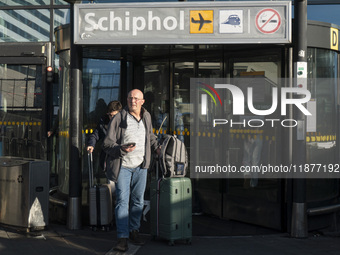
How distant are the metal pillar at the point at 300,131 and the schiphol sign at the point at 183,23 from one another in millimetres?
190

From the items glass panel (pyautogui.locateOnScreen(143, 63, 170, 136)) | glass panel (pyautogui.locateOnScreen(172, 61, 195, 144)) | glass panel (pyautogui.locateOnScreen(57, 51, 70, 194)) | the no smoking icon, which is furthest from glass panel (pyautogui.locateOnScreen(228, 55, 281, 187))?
glass panel (pyautogui.locateOnScreen(57, 51, 70, 194))

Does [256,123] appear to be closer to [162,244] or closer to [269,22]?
[269,22]

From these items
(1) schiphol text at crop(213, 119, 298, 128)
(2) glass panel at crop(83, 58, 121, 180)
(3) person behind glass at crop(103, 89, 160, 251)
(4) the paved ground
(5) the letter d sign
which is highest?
(5) the letter d sign

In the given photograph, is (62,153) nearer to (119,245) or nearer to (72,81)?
(72,81)

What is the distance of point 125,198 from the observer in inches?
227

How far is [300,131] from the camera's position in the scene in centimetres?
646

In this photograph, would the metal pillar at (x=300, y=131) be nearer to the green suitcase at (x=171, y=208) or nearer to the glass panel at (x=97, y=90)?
the green suitcase at (x=171, y=208)

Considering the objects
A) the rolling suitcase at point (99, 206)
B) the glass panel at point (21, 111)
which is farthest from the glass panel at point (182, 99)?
the glass panel at point (21, 111)

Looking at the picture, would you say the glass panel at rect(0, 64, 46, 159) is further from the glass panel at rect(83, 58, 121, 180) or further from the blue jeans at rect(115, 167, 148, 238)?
the blue jeans at rect(115, 167, 148, 238)

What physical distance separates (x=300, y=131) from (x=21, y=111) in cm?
544

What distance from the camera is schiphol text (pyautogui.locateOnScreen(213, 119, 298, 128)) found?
661cm

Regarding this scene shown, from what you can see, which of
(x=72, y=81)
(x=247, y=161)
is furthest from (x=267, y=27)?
(x=72, y=81)

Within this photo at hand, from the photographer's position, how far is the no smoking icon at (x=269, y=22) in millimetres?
6234

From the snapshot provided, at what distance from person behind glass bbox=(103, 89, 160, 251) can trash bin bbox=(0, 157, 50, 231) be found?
1177mm
